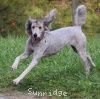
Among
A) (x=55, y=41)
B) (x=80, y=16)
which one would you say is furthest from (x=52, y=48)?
(x=80, y=16)

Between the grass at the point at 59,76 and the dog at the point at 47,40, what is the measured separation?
13.9 inches

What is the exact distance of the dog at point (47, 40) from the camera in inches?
243

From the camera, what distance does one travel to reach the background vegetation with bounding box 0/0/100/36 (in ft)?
53.3

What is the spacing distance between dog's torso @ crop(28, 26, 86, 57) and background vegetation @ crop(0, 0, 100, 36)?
9024mm

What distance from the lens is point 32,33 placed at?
6207 millimetres

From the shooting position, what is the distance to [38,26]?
6.15 metres

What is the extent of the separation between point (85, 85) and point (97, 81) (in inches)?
13.3

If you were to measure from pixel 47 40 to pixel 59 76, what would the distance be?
3.36 ft

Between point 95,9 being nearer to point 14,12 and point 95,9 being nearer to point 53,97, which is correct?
point 14,12

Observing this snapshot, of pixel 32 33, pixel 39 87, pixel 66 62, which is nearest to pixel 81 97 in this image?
pixel 39 87

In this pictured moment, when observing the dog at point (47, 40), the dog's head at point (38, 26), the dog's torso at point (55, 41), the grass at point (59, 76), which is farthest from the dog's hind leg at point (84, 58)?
the dog's head at point (38, 26)

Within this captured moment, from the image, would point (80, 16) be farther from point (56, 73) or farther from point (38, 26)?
point (38, 26)

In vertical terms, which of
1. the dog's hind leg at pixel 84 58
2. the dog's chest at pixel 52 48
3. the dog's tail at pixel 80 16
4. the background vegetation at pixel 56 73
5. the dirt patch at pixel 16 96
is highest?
the dog's tail at pixel 80 16

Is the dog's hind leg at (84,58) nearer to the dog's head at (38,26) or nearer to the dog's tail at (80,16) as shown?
the dog's tail at (80,16)
